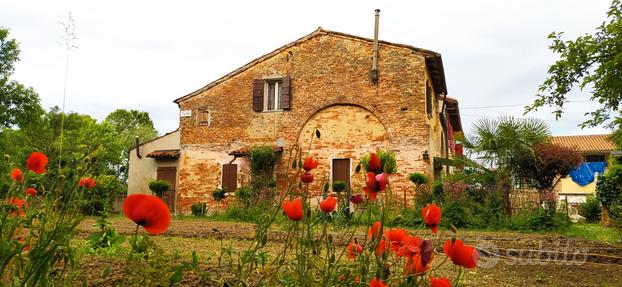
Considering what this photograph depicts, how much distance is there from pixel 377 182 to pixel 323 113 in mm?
15755

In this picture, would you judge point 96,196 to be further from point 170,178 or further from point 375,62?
point 170,178

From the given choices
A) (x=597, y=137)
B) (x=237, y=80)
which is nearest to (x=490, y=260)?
A: (x=237, y=80)

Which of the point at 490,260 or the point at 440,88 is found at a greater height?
the point at 440,88

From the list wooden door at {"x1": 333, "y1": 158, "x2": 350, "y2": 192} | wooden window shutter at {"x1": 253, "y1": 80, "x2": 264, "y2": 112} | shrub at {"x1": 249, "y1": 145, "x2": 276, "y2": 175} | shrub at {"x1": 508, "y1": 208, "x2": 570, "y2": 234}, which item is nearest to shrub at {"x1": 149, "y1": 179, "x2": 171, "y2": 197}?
shrub at {"x1": 249, "y1": 145, "x2": 276, "y2": 175}

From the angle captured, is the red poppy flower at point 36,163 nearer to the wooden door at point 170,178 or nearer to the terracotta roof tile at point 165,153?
the wooden door at point 170,178

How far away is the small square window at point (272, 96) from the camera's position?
717 inches

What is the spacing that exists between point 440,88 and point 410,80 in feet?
11.9

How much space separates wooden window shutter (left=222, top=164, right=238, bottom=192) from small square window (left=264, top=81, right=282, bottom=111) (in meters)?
2.49

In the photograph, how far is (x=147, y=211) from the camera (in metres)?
1.05

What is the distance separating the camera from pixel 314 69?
17.6 meters

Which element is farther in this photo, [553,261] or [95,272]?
[553,261]

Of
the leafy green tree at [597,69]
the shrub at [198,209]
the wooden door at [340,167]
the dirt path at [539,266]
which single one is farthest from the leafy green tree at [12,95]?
the leafy green tree at [597,69]

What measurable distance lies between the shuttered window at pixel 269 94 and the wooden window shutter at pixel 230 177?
2.29 meters

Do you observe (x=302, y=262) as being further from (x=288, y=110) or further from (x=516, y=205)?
(x=288, y=110)
